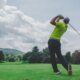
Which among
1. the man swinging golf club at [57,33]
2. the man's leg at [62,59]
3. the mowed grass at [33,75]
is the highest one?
the man swinging golf club at [57,33]

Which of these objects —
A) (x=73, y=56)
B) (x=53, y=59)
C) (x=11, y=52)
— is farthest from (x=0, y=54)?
(x=53, y=59)

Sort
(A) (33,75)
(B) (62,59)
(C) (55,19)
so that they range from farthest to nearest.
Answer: (B) (62,59), (C) (55,19), (A) (33,75)

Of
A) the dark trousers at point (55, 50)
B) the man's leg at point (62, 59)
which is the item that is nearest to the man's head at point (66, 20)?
the dark trousers at point (55, 50)

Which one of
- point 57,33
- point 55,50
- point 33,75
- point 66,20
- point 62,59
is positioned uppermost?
point 66,20

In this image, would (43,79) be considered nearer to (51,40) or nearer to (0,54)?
(51,40)

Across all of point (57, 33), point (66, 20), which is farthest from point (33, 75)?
point (66, 20)

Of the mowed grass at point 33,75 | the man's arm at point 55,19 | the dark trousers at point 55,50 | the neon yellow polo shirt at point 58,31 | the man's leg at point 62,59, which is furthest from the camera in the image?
the man's leg at point 62,59

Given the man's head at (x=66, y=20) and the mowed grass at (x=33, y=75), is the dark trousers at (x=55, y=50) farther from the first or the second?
the man's head at (x=66, y=20)

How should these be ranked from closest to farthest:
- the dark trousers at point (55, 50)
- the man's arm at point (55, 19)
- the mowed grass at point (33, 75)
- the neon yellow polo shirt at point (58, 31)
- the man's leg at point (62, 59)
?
1. the mowed grass at point (33, 75)
2. the man's arm at point (55, 19)
3. the neon yellow polo shirt at point (58, 31)
4. the dark trousers at point (55, 50)
5. the man's leg at point (62, 59)

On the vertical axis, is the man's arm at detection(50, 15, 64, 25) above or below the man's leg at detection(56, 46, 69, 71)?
above

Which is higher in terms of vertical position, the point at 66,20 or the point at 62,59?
the point at 66,20

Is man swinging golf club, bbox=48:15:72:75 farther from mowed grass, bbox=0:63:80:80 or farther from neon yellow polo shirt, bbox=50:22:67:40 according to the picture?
mowed grass, bbox=0:63:80:80

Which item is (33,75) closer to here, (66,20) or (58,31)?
(58,31)

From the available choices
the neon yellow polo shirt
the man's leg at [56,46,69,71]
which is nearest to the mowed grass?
the man's leg at [56,46,69,71]
